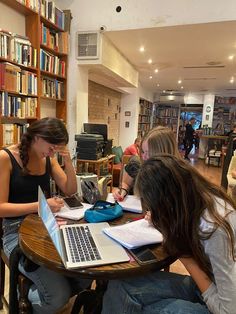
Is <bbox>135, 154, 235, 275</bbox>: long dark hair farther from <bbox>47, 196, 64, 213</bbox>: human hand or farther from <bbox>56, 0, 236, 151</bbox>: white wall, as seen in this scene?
<bbox>56, 0, 236, 151</bbox>: white wall

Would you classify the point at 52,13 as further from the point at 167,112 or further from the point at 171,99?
the point at 167,112

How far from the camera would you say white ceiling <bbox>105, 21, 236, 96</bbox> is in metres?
3.35

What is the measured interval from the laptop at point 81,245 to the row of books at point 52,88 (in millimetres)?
2378

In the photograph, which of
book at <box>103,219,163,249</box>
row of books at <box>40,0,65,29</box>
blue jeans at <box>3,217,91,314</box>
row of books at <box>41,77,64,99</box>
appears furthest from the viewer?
row of books at <box>41,77,64,99</box>

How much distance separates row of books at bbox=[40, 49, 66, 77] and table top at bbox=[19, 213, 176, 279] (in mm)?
2398

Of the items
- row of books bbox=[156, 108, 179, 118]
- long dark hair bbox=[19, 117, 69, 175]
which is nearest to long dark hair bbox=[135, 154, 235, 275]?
long dark hair bbox=[19, 117, 69, 175]

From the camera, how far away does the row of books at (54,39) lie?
2988 mm

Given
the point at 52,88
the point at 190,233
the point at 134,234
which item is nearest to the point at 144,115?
the point at 52,88

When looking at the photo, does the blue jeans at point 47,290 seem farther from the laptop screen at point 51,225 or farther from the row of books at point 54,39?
the row of books at point 54,39

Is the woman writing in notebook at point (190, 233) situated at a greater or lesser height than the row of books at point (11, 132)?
lesser

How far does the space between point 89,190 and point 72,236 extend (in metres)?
0.54

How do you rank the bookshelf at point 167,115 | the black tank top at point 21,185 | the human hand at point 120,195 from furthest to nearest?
1. the bookshelf at point 167,115
2. the human hand at point 120,195
3. the black tank top at point 21,185

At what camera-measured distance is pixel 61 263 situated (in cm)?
92

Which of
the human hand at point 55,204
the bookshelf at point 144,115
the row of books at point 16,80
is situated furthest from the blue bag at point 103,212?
the bookshelf at point 144,115
